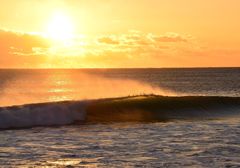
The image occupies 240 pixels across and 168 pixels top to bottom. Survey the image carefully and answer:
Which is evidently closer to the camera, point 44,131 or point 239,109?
point 44,131

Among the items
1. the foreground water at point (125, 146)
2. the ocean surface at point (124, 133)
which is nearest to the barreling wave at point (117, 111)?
the ocean surface at point (124, 133)

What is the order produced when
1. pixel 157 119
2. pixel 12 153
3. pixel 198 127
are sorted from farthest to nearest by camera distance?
pixel 157 119
pixel 198 127
pixel 12 153

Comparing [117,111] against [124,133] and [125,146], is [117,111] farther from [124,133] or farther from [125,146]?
[125,146]

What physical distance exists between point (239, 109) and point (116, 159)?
23904 mm

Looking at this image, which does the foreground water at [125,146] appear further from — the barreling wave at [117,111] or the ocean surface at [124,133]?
the barreling wave at [117,111]

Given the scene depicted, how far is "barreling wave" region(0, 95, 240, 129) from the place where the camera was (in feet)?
108

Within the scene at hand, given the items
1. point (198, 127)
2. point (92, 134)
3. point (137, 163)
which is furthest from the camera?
point (198, 127)

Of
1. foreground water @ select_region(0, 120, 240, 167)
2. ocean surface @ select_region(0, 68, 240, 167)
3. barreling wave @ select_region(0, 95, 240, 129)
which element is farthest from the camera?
barreling wave @ select_region(0, 95, 240, 129)

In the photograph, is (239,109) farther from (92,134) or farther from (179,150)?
(179,150)

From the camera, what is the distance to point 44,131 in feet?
92.0

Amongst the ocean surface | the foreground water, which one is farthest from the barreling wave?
the foreground water

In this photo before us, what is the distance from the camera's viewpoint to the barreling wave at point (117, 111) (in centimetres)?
3278

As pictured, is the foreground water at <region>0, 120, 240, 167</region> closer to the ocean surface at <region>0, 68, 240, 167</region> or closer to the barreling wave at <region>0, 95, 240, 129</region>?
the ocean surface at <region>0, 68, 240, 167</region>

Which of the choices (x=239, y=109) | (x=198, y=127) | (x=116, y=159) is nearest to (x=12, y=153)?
(x=116, y=159)
